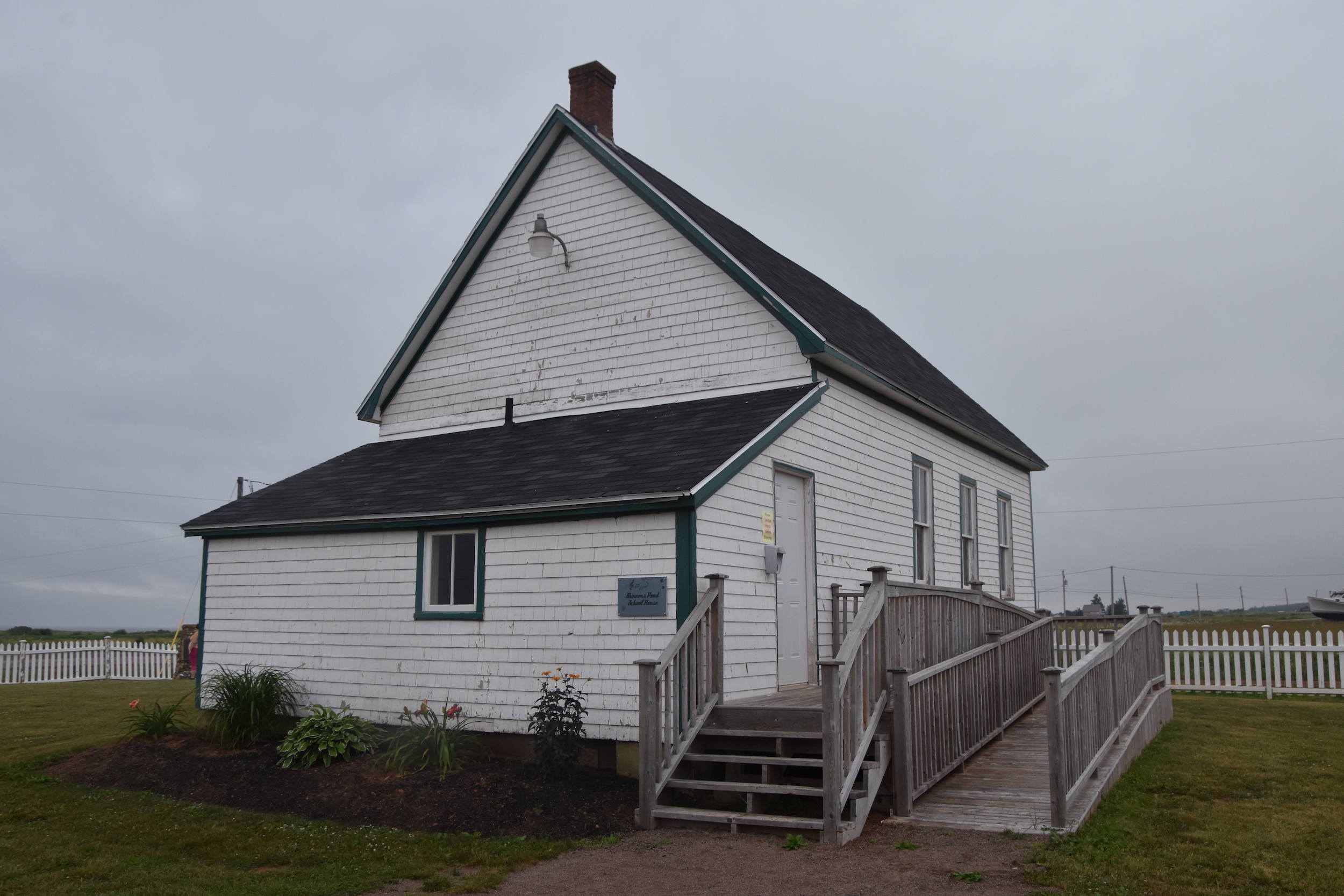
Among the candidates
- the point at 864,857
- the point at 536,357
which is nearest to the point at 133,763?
the point at 536,357

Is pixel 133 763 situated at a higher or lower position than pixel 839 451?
lower

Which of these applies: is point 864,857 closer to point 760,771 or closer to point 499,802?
point 760,771

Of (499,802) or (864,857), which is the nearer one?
(864,857)

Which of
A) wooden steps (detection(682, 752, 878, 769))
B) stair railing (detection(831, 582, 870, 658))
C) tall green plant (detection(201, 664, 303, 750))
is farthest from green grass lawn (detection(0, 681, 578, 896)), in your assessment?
stair railing (detection(831, 582, 870, 658))

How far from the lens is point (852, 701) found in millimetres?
8461

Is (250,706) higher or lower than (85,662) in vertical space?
higher

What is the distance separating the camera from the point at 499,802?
9312 mm

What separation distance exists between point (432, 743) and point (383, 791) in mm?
840

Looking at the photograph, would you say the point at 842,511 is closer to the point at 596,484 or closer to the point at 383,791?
the point at 596,484

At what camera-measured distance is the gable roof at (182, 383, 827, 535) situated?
10.3 metres

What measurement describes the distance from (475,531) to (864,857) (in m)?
5.65

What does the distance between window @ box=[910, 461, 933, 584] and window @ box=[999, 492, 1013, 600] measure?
3.85m

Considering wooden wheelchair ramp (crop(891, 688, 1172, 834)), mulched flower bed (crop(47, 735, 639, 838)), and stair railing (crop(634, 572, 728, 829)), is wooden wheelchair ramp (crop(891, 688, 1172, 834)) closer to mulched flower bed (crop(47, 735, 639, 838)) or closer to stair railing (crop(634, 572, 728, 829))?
stair railing (crop(634, 572, 728, 829))

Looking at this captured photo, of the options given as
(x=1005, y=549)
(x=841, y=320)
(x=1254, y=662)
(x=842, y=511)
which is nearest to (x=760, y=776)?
(x=842, y=511)
